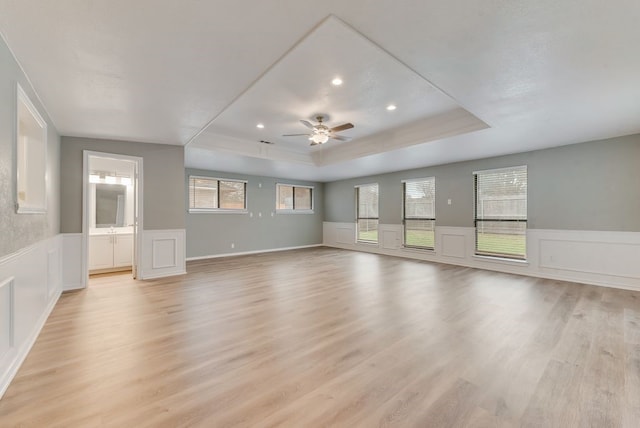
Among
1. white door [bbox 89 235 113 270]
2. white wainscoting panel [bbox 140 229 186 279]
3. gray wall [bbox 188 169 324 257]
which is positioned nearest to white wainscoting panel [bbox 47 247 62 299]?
white wainscoting panel [bbox 140 229 186 279]

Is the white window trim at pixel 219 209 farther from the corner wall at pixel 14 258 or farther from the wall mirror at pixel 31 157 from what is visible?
the corner wall at pixel 14 258

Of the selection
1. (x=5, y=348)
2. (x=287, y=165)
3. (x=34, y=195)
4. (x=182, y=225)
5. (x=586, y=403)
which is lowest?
(x=586, y=403)

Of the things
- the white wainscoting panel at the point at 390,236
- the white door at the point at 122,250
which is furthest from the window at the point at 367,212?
the white door at the point at 122,250

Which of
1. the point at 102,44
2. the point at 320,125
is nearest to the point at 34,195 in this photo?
the point at 102,44

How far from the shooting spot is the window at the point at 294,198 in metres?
9.10

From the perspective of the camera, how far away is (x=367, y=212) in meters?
8.85

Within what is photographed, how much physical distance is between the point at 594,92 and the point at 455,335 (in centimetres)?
295

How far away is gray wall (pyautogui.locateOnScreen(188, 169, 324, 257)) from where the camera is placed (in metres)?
7.30

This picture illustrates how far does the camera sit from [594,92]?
9.37 ft

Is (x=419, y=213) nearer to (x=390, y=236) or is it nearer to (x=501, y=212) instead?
(x=390, y=236)

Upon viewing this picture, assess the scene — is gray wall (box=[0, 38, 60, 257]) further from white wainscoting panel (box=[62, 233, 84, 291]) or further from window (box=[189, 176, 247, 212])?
window (box=[189, 176, 247, 212])

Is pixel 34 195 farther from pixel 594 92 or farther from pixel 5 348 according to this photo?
pixel 594 92

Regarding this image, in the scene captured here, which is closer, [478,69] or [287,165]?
[478,69]

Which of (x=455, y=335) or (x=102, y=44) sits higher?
(x=102, y=44)
